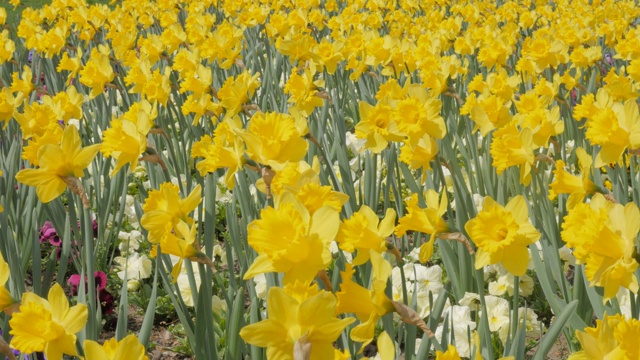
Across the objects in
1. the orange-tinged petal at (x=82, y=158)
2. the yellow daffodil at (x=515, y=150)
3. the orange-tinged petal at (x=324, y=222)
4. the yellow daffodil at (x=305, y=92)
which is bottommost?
the orange-tinged petal at (x=324, y=222)

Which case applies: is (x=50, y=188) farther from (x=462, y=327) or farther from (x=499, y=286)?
(x=499, y=286)

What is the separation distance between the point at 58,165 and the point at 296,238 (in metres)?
0.86

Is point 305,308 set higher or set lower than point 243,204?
lower

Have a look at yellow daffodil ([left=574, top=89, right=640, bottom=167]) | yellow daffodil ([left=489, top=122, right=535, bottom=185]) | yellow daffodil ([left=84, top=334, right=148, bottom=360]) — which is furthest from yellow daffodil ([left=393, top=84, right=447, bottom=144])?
yellow daffodil ([left=84, top=334, right=148, bottom=360])

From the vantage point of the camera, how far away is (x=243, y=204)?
90.0 inches

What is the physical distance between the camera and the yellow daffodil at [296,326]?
2.89 ft

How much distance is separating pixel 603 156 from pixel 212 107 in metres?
1.66

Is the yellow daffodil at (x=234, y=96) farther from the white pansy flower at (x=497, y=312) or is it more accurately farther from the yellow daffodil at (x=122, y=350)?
the yellow daffodil at (x=122, y=350)

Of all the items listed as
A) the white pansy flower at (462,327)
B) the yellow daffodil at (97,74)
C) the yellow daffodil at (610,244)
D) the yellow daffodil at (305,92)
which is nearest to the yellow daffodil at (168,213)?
the yellow daffodil at (610,244)

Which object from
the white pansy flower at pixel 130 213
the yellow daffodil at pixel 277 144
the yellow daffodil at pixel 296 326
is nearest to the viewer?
the yellow daffodil at pixel 296 326

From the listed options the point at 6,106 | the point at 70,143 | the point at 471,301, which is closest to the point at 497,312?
the point at 471,301

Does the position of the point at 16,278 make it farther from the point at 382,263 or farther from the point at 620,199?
the point at 620,199

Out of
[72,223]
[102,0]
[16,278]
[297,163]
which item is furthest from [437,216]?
[102,0]

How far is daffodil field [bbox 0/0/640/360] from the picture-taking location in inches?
43.5
